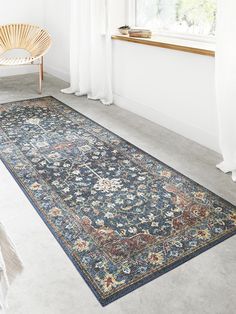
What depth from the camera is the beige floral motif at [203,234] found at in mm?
1929

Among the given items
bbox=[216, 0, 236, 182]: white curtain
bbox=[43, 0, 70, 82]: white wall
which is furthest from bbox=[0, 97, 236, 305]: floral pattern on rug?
bbox=[43, 0, 70, 82]: white wall

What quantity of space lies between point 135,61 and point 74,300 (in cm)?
267

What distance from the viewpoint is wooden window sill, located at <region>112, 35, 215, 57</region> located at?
2799 mm

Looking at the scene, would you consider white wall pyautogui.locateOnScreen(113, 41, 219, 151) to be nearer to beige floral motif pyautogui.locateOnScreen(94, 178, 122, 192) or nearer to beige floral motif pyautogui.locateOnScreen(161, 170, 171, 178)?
beige floral motif pyautogui.locateOnScreen(161, 170, 171, 178)

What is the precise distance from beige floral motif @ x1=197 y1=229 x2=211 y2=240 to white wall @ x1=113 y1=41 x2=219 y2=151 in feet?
3.63

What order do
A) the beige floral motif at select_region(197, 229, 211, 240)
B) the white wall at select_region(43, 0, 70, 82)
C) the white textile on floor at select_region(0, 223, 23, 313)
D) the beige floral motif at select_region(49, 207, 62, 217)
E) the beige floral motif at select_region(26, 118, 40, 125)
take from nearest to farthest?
the white textile on floor at select_region(0, 223, 23, 313)
the beige floral motif at select_region(197, 229, 211, 240)
the beige floral motif at select_region(49, 207, 62, 217)
the beige floral motif at select_region(26, 118, 40, 125)
the white wall at select_region(43, 0, 70, 82)

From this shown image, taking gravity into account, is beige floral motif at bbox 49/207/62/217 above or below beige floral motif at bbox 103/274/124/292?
above

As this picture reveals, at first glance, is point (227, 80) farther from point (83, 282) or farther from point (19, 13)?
point (19, 13)

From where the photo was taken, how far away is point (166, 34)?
11.4 feet

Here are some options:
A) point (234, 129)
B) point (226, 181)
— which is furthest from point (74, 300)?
point (234, 129)

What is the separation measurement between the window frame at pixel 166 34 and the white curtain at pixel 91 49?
25 centimetres

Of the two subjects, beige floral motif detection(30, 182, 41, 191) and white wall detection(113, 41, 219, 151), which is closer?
beige floral motif detection(30, 182, 41, 191)

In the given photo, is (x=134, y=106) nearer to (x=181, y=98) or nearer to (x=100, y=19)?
(x=181, y=98)

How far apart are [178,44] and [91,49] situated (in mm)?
1225
